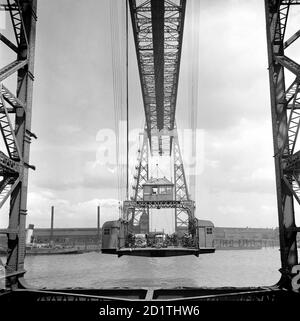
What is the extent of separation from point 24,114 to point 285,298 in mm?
11336

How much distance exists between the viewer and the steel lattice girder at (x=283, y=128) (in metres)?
11.9

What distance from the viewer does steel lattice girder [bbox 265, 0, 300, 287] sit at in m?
11.9

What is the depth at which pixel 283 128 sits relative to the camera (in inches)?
498

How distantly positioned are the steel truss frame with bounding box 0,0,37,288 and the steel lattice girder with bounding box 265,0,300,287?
949 cm

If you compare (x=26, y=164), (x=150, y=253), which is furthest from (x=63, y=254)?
(x=26, y=164)

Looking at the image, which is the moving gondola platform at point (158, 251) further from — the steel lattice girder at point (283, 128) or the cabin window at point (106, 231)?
the steel lattice girder at point (283, 128)

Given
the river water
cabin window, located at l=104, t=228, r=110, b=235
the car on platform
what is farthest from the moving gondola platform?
the river water

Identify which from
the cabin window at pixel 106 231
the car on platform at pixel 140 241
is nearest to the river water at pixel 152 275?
the car on platform at pixel 140 241

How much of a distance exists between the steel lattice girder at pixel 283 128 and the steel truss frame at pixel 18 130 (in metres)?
9.49

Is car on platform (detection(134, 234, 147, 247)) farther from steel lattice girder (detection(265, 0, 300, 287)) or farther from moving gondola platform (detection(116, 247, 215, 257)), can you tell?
steel lattice girder (detection(265, 0, 300, 287))

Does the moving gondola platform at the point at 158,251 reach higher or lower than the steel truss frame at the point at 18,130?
lower

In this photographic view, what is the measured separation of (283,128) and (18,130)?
1003cm
